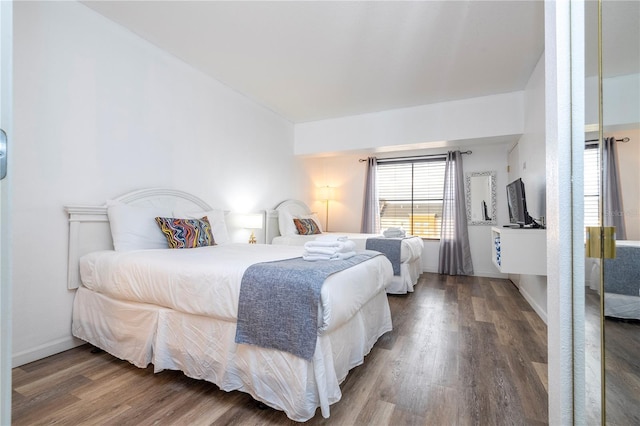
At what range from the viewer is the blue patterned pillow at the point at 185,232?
2607 millimetres

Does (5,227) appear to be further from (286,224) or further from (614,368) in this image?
(286,224)

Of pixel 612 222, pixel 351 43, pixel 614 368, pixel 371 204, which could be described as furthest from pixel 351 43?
pixel 371 204

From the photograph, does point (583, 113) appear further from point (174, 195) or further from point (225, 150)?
point (225, 150)

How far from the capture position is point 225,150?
389cm

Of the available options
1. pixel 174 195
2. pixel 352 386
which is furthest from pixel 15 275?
pixel 352 386

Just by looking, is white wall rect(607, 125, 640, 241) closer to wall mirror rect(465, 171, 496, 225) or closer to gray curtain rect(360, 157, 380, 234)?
wall mirror rect(465, 171, 496, 225)

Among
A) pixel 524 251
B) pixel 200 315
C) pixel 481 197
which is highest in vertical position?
pixel 481 197

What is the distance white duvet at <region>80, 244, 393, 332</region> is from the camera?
161cm

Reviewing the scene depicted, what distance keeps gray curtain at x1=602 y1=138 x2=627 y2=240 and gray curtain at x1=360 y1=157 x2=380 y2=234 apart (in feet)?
16.5

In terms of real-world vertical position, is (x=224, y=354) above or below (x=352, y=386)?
above

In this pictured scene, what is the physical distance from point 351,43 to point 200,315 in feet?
8.84

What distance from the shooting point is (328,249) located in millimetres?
1931

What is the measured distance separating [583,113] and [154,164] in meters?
3.18

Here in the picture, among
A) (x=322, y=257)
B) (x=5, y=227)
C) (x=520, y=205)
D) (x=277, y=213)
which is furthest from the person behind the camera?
(x=277, y=213)
